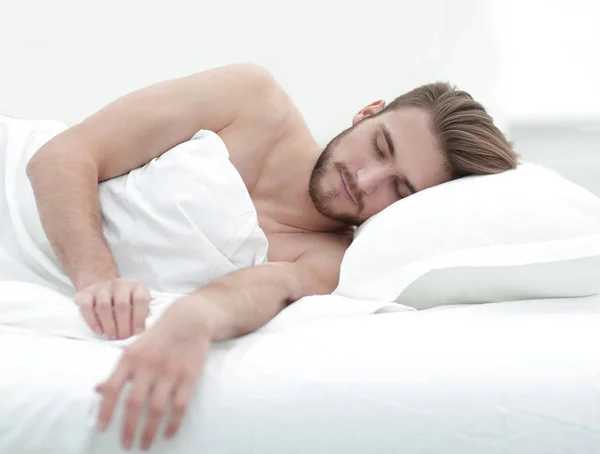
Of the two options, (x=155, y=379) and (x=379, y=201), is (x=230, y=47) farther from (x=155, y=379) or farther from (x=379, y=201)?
(x=155, y=379)

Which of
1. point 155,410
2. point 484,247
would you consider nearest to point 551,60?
point 484,247

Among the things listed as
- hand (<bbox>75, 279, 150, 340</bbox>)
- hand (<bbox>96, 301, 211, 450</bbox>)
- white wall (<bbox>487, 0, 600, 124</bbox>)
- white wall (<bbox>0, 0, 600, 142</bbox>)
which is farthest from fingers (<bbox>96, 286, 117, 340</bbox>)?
white wall (<bbox>487, 0, 600, 124</bbox>)

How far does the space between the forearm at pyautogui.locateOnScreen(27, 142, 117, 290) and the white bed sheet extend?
0.20 m

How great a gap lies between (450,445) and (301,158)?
0.73 meters

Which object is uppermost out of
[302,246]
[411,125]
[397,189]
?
[411,125]

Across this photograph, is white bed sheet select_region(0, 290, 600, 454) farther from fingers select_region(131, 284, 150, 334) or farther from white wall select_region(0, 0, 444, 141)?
white wall select_region(0, 0, 444, 141)

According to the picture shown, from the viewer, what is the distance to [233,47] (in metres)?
1.80

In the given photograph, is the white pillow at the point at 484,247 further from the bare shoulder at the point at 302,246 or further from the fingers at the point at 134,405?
the fingers at the point at 134,405

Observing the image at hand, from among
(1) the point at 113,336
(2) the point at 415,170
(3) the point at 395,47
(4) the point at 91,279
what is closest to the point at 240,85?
(2) the point at 415,170

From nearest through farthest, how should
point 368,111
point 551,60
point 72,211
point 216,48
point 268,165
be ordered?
point 72,211
point 268,165
point 368,111
point 216,48
point 551,60

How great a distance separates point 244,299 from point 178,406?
0.23 m

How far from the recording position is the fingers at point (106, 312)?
2.34 ft

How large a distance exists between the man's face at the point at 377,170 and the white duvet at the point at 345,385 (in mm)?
379

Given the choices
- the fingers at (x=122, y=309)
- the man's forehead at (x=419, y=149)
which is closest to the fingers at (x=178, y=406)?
the fingers at (x=122, y=309)
